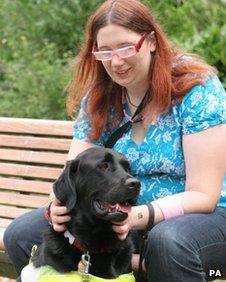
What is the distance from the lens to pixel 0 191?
15.6 ft

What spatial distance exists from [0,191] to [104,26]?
5.89 feet

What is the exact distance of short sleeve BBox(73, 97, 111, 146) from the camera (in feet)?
12.2

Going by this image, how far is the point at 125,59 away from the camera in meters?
3.33

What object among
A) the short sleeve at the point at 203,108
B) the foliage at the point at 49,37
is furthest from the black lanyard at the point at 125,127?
the foliage at the point at 49,37

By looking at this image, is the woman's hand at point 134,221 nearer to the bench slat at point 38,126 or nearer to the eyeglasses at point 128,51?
the eyeglasses at point 128,51

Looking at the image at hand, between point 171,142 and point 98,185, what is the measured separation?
1.46ft

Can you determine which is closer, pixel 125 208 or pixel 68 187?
pixel 125 208

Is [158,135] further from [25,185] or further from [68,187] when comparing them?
[25,185]

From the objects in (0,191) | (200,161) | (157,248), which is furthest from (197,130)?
(0,191)

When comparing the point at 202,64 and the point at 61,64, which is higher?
the point at 202,64

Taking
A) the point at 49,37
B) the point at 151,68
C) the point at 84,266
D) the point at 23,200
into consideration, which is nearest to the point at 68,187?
the point at 84,266

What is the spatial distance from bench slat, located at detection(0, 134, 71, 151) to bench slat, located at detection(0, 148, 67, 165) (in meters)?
0.04

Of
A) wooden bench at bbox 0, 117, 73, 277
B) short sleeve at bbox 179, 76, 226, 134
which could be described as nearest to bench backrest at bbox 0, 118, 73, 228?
wooden bench at bbox 0, 117, 73, 277

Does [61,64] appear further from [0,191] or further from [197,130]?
[197,130]
